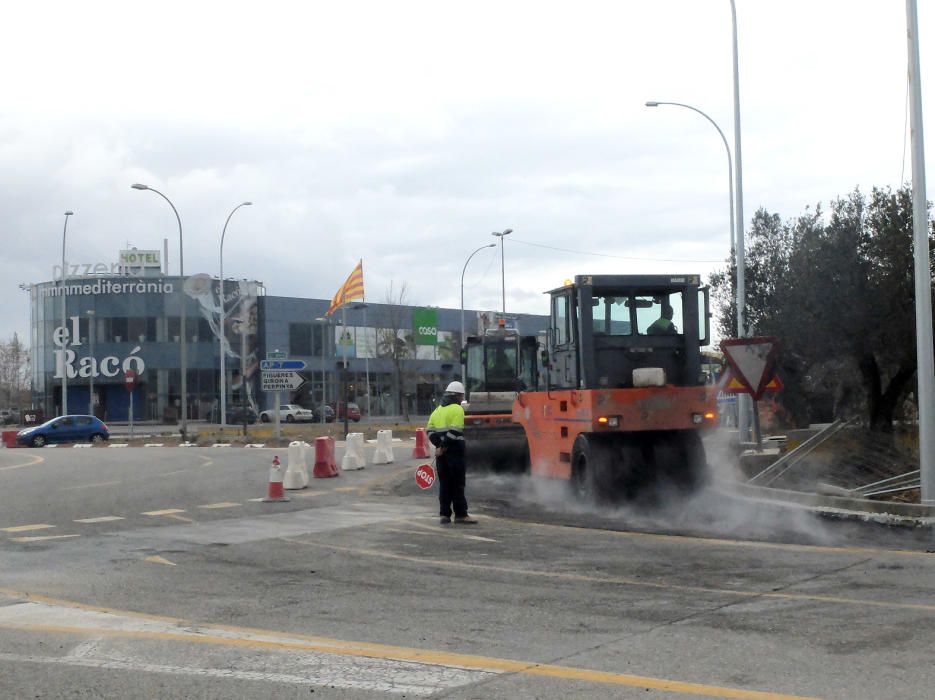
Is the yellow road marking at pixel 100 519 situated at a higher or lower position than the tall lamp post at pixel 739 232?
lower

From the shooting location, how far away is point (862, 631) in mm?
7133

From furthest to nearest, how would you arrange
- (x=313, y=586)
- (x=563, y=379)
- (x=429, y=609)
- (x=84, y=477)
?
1. (x=84, y=477)
2. (x=563, y=379)
3. (x=313, y=586)
4. (x=429, y=609)

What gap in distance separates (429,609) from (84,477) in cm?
1710

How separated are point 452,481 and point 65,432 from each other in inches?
1504

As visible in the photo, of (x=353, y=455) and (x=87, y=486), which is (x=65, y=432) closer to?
(x=353, y=455)

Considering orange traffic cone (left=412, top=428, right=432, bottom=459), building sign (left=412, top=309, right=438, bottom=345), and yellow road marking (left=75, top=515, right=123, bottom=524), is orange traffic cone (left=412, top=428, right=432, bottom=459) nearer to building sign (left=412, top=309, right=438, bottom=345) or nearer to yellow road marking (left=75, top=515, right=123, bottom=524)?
yellow road marking (left=75, top=515, right=123, bottom=524)

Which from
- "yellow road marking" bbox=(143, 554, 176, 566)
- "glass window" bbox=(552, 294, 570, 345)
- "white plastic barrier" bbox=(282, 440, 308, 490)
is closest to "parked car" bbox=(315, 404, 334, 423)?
"white plastic barrier" bbox=(282, 440, 308, 490)

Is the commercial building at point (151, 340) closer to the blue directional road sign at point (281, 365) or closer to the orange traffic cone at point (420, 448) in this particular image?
the blue directional road sign at point (281, 365)

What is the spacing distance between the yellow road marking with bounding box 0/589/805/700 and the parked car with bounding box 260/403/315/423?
62267 millimetres

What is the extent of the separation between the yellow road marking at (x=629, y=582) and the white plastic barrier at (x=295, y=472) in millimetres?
7608

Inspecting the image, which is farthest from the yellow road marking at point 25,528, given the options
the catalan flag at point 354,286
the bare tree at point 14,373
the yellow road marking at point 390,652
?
the bare tree at point 14,373

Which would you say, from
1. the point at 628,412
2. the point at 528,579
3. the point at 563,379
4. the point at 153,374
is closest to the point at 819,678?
the point at 528,579

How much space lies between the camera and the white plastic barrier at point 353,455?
24.5 meters

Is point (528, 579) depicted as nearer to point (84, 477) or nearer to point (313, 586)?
point (313, 586)
